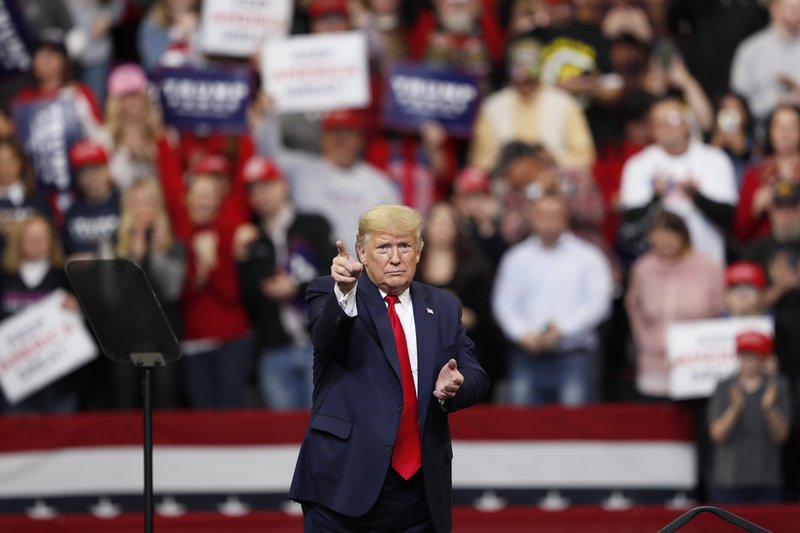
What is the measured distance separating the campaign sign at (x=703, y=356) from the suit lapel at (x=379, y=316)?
15.2 feet

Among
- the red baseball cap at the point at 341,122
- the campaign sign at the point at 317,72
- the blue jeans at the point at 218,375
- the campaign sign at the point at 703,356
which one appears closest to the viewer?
the campaign sign at the point at 703,356

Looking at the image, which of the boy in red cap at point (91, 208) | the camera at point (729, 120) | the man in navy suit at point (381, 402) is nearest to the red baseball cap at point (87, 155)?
the boy in red cap at point (91, 208)

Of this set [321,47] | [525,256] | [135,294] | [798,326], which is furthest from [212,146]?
A: [135,294]

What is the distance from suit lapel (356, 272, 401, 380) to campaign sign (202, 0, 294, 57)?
709 centimetres

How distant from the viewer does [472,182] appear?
36.3 feet

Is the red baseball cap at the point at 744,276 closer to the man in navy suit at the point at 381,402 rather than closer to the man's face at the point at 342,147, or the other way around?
the man's face at the point at 342,147

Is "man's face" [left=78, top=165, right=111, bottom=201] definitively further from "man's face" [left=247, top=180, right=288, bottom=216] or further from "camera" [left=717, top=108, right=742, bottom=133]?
"camera" [left=717, top=108, right=742, bottom=133]

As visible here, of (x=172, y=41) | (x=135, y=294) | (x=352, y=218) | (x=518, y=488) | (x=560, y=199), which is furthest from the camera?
(x=172, y=41)

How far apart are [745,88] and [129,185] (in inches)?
196

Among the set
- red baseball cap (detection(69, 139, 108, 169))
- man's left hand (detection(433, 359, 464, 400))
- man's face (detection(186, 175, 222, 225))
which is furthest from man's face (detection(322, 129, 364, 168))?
man's left hand (detection(433, 359, 464, 400))

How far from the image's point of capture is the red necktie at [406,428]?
5.60 m

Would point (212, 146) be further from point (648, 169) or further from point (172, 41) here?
point (648, 169)

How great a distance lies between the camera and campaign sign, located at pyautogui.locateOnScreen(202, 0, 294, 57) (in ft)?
40.5

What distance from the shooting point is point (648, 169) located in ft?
36.4
